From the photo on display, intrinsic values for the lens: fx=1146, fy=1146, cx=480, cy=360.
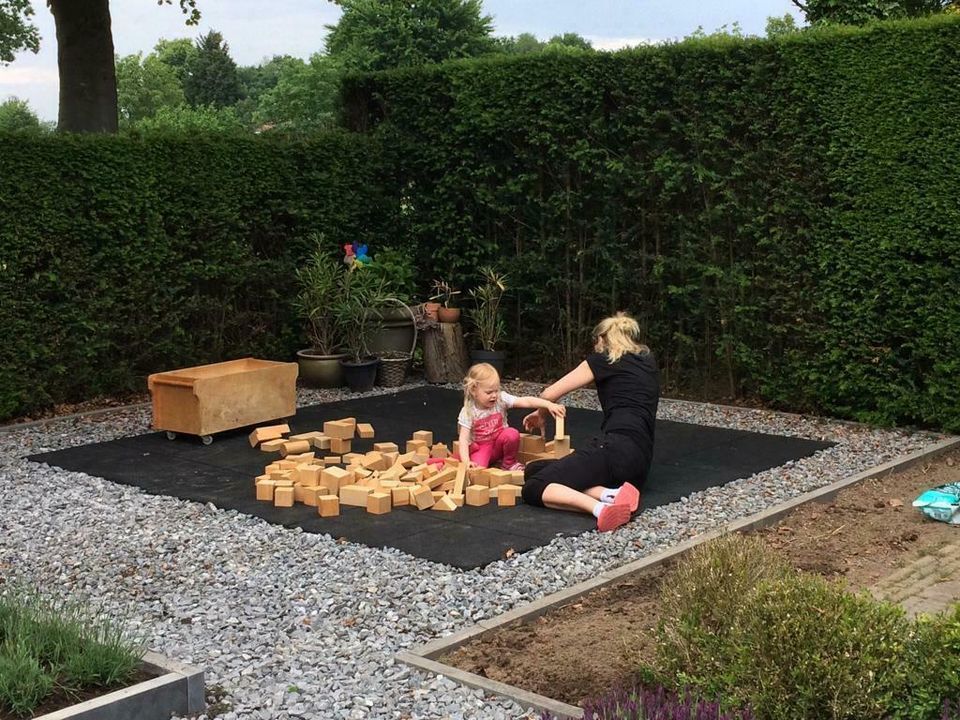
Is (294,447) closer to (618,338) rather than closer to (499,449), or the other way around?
(499,449)

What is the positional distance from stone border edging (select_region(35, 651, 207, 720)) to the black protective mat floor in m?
1.92

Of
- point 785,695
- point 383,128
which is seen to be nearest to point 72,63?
point 383,128

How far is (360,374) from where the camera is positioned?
36.0 ft

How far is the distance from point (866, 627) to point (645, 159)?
759cm

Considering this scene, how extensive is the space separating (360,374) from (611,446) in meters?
4.78

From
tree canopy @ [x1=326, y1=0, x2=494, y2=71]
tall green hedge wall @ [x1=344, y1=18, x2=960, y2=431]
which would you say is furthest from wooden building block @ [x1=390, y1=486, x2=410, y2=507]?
tree canopy @ [x1=326, y1=0, x2=494, y2=71]

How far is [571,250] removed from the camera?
1109 cm

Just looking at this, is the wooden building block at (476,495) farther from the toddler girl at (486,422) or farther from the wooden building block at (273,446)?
the wooden building block at (273,446)

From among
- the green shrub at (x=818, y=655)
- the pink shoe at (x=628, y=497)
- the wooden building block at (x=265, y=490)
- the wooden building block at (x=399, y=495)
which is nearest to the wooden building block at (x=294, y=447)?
the wooden building block at (x=265, y=490)

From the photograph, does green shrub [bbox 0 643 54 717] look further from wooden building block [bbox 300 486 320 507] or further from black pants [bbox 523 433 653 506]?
black pants [bbox 523 433 653 506]

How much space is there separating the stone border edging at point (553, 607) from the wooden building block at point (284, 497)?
84.4 inches

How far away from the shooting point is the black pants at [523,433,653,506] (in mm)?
6559

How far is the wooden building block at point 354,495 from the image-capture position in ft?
22.0

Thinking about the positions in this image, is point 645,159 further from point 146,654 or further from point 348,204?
point 146,654
